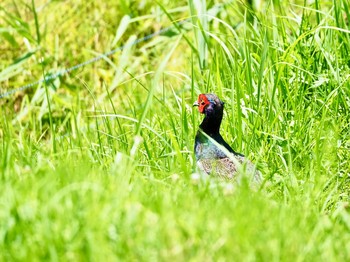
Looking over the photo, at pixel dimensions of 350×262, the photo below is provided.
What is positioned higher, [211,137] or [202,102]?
[202,102]

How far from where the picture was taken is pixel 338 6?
455 centimetres

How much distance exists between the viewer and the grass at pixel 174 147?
259 centimetres

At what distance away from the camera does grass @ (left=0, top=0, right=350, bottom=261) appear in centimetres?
259

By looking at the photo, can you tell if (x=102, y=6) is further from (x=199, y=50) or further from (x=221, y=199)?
(x=221, y=199)

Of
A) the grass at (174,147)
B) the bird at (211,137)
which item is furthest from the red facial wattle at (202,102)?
the grass at (174,147)

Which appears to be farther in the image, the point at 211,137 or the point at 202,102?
the point at 202,102

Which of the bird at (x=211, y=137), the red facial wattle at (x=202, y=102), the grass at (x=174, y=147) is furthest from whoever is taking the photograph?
the red facial wattle at (x=202, y=102)

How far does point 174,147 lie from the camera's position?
3867mm

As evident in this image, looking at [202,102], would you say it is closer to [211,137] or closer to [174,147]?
[211,137]

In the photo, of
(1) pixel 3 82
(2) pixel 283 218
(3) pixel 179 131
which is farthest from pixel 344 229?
(1) pixel 3 82

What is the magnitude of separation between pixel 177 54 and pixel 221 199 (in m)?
4.09

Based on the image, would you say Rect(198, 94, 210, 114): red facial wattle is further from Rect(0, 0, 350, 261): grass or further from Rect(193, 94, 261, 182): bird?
Rect(0, 0, 350, 261): grass

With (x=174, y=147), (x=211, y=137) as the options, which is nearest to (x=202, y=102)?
(x=211, y=137)

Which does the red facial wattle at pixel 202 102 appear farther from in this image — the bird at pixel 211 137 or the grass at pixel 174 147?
the grass at pixel 174 147
